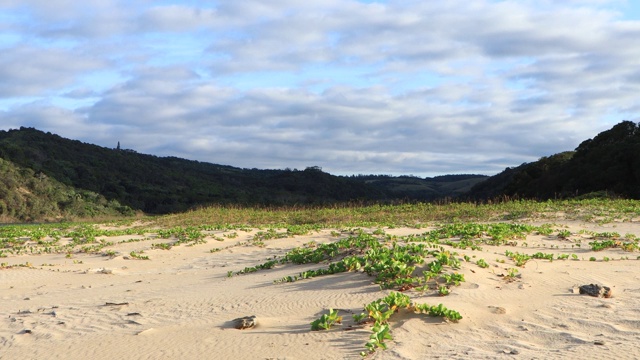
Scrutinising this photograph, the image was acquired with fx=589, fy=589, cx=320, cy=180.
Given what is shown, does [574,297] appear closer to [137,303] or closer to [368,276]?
[368,276]

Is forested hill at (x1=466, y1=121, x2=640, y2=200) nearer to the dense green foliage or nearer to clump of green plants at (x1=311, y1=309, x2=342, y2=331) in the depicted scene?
clump of green plants at (x1=311, y1=309, x2=342, y2=331)

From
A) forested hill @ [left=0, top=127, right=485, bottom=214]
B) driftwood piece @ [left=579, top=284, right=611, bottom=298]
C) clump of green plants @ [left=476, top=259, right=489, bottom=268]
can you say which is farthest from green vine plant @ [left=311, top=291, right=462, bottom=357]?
forested hill @ [left=0, top=127, right=485, bottom=214]

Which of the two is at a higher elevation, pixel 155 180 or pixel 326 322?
pixel 155 180

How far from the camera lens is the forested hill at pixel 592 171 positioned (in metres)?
29.8

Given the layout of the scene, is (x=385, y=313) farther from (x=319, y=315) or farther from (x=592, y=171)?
(x=592, y=171)

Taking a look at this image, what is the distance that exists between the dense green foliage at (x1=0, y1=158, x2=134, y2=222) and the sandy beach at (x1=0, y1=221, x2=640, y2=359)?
117 ft

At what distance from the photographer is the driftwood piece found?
20.9 feet

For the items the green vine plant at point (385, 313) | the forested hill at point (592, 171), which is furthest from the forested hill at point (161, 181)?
the green vine plant at point (385, 313)

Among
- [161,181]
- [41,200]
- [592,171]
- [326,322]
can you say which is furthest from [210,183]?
[326,322]

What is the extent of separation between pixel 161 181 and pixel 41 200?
70.9 feet

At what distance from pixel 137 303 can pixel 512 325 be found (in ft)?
14.8

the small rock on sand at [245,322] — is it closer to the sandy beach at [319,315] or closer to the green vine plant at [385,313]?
the sandy beach at [319,315]

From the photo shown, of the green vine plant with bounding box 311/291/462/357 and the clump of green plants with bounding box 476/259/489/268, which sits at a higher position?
the clump of green plants with bounding box 476/259/489/268

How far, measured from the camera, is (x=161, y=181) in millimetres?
65250
